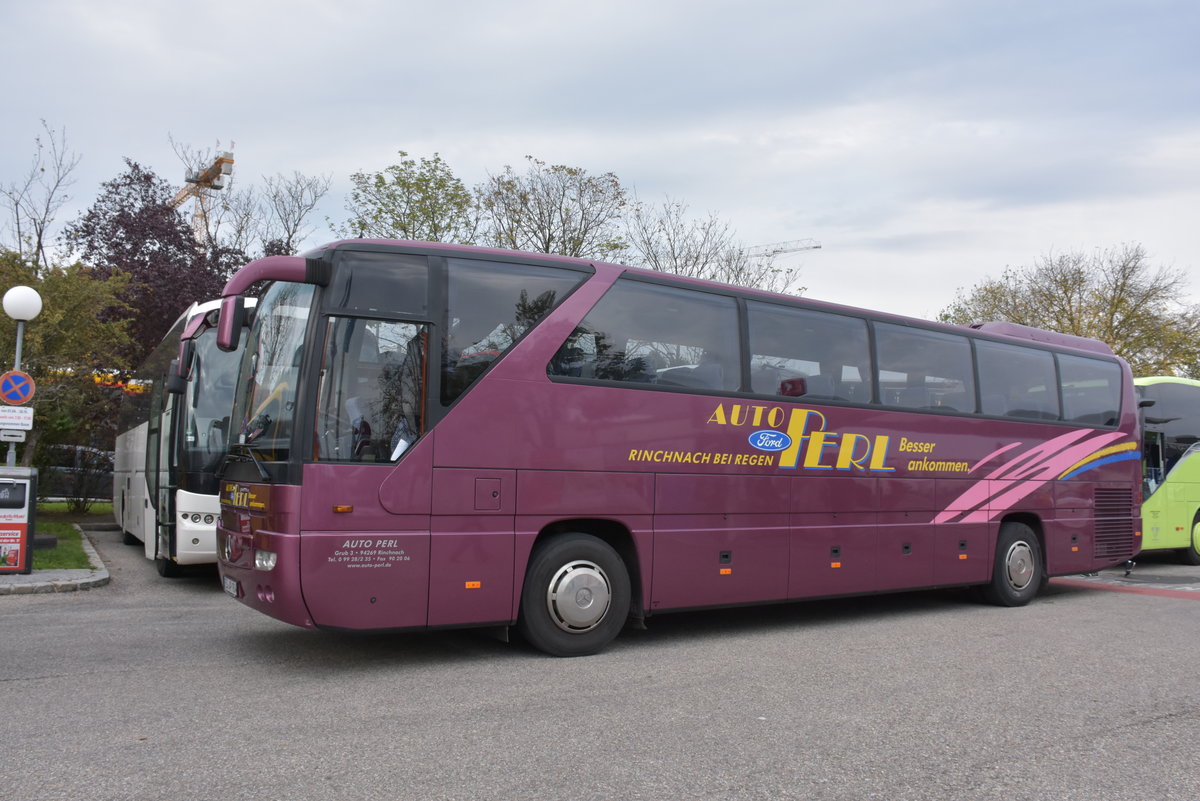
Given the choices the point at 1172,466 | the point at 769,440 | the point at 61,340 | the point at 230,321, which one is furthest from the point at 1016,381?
the point at 61,340

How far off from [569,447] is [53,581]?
23.1ft

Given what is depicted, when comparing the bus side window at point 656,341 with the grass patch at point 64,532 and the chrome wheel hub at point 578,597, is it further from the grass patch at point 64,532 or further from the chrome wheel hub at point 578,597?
the grass patch at point 64,532

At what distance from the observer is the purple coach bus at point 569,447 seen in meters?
6.56

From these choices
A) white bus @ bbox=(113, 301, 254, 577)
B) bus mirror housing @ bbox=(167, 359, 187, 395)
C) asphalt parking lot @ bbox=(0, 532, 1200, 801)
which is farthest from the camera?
white bus @ bbox=(113, 301, 254, 577)

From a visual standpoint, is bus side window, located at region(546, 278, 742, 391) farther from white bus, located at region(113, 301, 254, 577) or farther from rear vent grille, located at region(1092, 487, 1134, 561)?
rear vent grille, located at region(1092, 487, 1134, 561)

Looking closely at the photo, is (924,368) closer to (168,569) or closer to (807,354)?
(807,354)

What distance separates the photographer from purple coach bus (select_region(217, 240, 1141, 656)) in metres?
6.56

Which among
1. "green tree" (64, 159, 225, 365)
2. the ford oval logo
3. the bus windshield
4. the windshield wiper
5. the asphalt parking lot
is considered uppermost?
"green tree" (64, 159, 225, 365)

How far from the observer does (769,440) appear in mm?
8703

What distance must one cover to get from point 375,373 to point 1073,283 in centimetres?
3914

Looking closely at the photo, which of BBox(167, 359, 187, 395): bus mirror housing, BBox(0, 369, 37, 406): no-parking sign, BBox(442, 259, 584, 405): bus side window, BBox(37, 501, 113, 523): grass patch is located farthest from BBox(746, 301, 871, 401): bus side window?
BBox(37, 501, 113, 523): grass patch

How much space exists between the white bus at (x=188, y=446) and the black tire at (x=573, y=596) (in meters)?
4.39

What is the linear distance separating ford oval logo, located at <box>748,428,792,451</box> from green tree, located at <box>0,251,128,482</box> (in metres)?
13.0

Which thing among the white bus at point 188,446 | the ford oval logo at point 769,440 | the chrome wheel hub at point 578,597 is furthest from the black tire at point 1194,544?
the white bus at point 188,446
